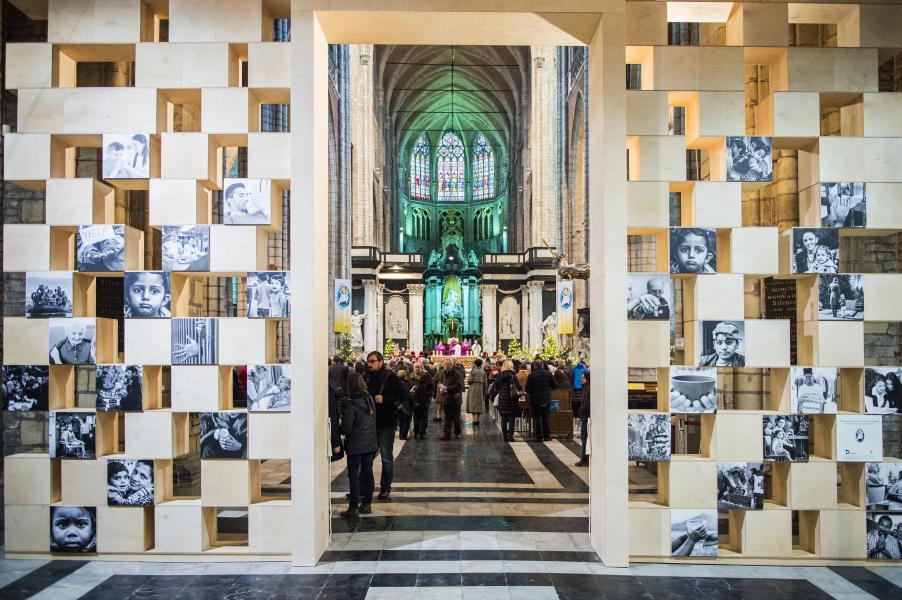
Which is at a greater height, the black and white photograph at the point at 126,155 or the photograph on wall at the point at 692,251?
the black and white photograph at the point at 126,155

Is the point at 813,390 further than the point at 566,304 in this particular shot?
No

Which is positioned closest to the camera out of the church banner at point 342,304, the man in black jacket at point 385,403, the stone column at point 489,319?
the man in black jacket at point 385,403

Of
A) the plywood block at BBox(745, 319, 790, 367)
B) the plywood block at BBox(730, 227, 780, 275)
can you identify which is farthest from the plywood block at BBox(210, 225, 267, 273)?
the plywood block at BBox(745, 319, 790, 367)

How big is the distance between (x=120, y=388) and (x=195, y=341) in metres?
0.74

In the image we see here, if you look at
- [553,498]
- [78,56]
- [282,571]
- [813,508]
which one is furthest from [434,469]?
[78,56]

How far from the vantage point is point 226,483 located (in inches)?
217

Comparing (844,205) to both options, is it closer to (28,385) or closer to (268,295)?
(268,295)

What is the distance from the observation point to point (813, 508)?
552 centimetres

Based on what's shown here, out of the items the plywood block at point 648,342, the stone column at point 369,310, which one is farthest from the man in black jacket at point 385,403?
the stone column at point 369,310

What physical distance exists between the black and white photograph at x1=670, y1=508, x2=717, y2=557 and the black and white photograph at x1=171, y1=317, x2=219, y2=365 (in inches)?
158

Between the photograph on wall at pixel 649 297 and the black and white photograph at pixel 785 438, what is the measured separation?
1.24m

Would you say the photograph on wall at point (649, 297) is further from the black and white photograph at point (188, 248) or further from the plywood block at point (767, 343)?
the black and white photograph at point (188, 248)

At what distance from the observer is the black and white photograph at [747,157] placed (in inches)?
222

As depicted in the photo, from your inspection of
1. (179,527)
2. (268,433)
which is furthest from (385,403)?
(179,527)
